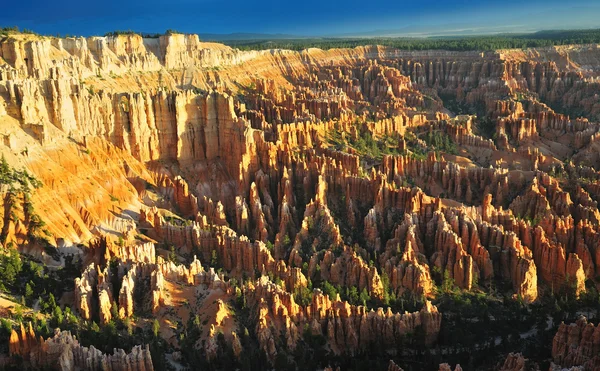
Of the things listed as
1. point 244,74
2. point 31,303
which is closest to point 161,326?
point 31,303

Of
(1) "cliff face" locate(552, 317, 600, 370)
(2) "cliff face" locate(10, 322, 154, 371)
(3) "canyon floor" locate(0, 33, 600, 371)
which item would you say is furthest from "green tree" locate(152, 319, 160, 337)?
(1) "cliff face" locate(552, 317, 600, 370)

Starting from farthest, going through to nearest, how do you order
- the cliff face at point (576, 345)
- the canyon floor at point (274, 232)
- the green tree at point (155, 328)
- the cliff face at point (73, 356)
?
the canyon floor at point (274, 232)
the green tree at point (155, 328)
the cliff face at point (576, 345)
the cliff face at point (73, 356)

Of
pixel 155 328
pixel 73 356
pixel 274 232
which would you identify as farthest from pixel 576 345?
pixel 274 232

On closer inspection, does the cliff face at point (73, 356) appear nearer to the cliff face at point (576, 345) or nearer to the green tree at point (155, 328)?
the green tree at point (155, 328)

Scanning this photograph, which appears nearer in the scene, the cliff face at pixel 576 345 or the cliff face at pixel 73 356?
the cliff face at pixel 73 356

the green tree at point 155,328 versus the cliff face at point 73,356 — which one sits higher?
the cliff face at point 73,356

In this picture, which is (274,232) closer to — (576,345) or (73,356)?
(73,356)

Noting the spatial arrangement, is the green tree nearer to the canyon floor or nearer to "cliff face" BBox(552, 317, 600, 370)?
the canyon floor

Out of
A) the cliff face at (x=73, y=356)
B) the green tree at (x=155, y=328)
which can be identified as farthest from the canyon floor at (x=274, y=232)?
the green tree at (x=155, y=328)
